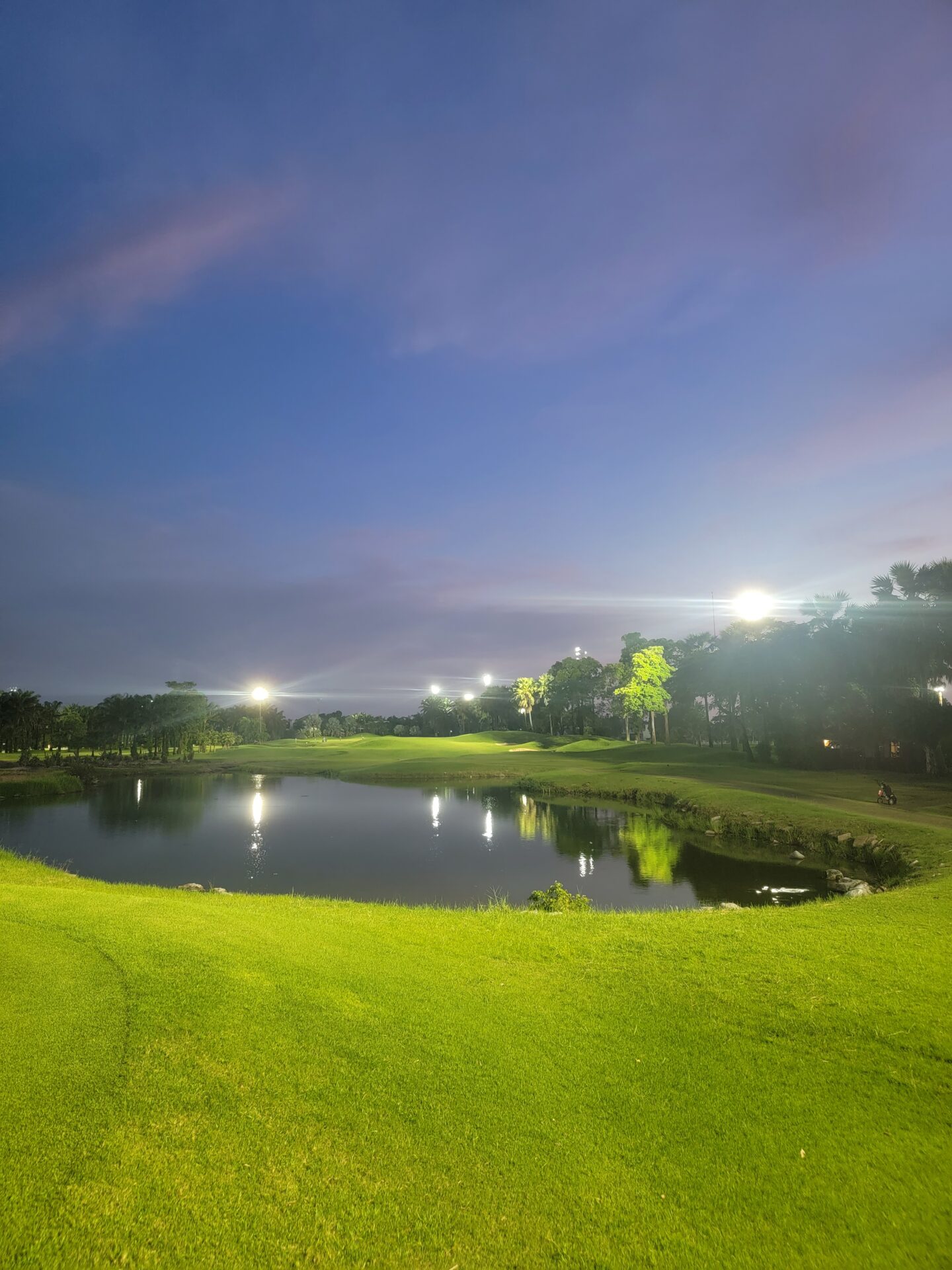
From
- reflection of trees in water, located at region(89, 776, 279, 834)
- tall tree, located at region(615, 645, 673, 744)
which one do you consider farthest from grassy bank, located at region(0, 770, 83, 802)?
tall tree, located at region(615, 645, 673, 744)

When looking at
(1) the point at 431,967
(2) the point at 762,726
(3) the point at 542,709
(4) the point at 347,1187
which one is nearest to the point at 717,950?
(1) the point at 431,967

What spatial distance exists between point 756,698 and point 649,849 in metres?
33.6

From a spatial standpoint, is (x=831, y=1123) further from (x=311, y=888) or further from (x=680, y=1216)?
(x=311, y=888)

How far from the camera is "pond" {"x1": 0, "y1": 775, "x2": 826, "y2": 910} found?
21812mm

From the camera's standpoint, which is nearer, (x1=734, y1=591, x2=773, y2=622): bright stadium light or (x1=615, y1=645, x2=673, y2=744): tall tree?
(x1=734, y1=591, x2=773, y2=622): bright stadium light

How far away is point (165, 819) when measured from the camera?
39156 mm

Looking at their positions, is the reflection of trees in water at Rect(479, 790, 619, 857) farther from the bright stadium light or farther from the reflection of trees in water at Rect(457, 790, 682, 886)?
the bright stadium light

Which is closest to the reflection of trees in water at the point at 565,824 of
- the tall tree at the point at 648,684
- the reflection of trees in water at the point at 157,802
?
the reflection of trees in water at the point at 157,802

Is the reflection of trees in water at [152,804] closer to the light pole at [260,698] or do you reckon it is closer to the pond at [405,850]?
the pond at [405,850]

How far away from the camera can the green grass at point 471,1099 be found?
155 inches

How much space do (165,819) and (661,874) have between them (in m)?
30.4

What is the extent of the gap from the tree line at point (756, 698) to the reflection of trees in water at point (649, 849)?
22.3 metres

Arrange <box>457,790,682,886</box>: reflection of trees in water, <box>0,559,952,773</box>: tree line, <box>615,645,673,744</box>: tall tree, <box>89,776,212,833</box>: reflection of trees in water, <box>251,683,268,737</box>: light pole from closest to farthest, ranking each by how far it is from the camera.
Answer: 1. <box>457,790,682,886</box>: reflection of trees in water
2. <box>89,776,212,833</box>: reflection of trees in water
3. <box>0,559,952,773</box>: tree line
4. <box>615,645,673,744</box>: tall tree
5. <box>251,683,268,737</box>: light pole

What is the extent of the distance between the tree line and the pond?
2222 centimetres
